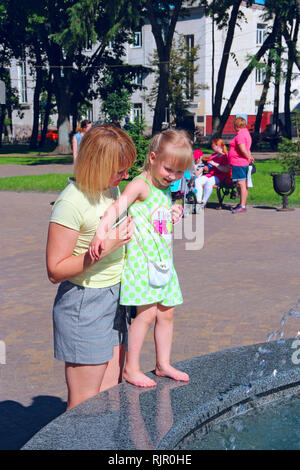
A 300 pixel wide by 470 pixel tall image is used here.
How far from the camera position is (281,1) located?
2427cm

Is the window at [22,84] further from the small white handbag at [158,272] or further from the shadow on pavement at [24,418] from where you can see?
the small white handbag at [158,272]

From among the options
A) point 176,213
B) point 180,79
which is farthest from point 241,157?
point 180,79

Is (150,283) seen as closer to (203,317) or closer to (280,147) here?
(203,317)

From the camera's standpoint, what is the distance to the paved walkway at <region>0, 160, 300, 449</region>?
14.6ft

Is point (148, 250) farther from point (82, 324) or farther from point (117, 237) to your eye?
point (82, 324)

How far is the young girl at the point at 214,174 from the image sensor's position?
45.4ft

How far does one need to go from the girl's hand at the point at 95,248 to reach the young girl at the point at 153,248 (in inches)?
13.1

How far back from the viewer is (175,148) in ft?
10.2

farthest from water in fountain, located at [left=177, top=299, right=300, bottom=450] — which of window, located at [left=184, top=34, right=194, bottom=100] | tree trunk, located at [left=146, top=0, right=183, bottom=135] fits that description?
window, located at [left=184, top=34, right=194, bottom=100]

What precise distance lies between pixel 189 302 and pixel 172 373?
3.61 metres

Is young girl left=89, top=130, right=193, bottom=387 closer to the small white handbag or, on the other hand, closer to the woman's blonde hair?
the small white handbag

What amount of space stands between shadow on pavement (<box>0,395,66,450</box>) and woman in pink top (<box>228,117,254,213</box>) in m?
9.54

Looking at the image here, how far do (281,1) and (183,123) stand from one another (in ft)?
96.8

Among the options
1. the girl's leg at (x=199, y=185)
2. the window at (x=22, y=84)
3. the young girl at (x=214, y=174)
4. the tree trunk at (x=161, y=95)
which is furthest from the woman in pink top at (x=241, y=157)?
the window at (x=22, y=84)
